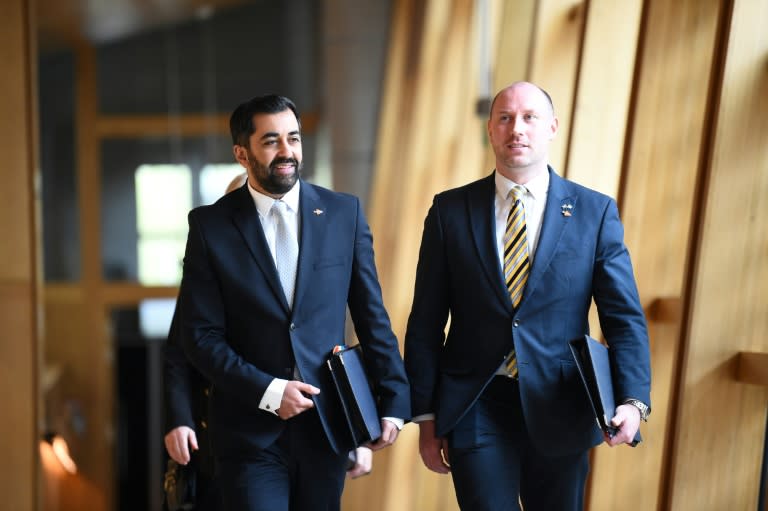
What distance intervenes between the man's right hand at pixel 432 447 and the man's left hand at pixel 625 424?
1.85 feet

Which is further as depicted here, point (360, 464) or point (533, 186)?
point (360, 464)

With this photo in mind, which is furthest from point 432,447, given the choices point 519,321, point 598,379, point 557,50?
point 557,50

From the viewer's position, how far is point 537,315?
317 centimetres

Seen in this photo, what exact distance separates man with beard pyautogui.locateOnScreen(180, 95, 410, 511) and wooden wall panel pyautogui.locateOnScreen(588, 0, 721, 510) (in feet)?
5.59

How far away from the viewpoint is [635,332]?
3.09m

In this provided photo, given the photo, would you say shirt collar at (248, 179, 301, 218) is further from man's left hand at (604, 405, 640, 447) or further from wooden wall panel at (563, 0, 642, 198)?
wooden wall panel at (563, 0, 642, 198)

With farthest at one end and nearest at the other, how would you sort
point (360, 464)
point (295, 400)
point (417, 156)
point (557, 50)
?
point (417, 156), point (557, 50), point (360, 464), point (295, 400)

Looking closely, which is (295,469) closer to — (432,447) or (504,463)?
(432,447)

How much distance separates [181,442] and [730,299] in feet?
6.27

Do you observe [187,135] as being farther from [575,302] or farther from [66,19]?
[575,302]

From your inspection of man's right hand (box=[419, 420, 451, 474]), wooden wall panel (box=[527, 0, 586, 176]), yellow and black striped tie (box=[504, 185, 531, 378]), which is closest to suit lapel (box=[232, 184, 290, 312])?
man's right hand (box=[419, 420, 451, 474])

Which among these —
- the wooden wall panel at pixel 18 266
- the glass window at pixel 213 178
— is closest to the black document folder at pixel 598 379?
the wooden wall panel at pixel 18 266

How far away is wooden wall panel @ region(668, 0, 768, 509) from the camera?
11.4 feet

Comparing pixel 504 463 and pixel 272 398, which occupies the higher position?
pixel 272 398
